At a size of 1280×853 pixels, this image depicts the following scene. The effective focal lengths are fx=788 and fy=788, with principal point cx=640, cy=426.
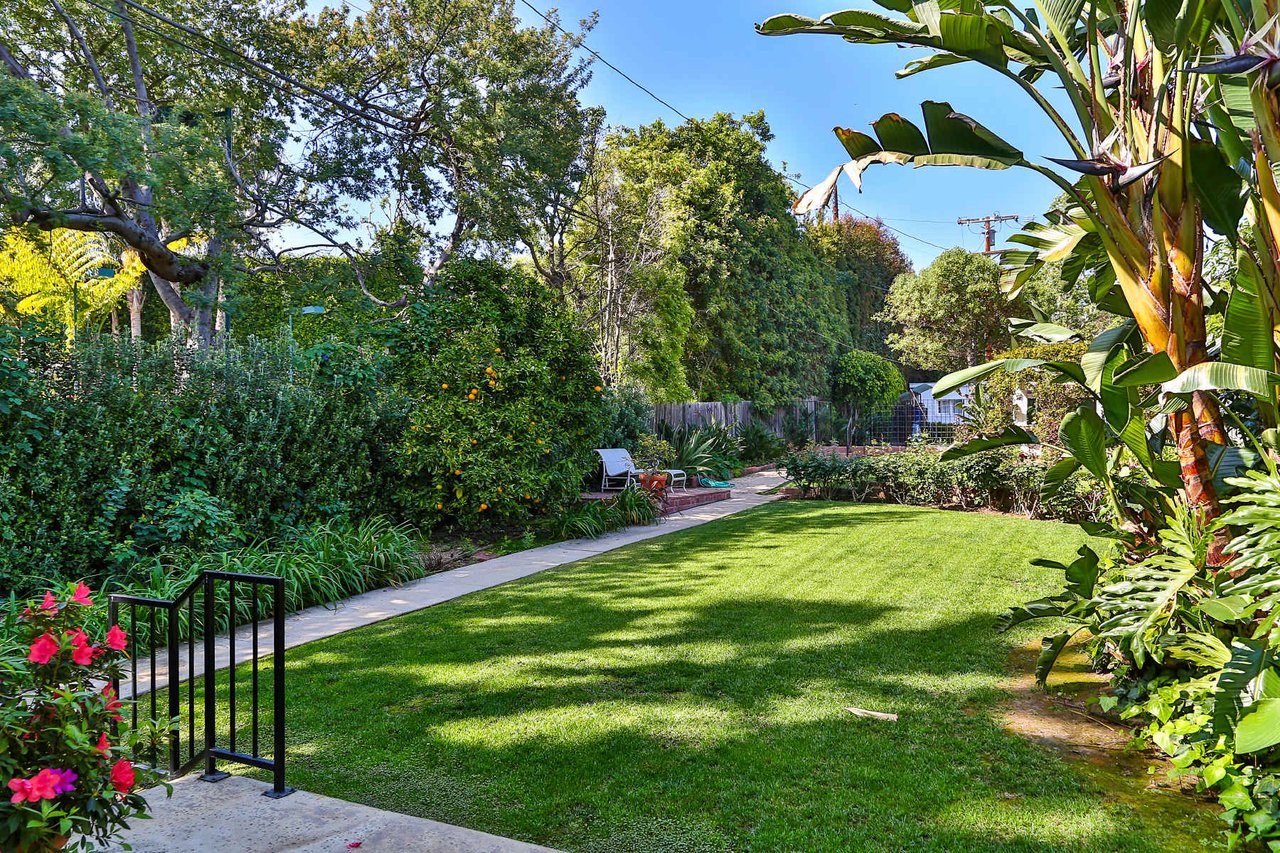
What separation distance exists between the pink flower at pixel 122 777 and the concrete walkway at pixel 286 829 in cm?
73

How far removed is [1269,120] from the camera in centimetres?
328

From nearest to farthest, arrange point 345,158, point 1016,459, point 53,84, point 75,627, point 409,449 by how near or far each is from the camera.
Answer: point 75,627, point 409,449, point 1016,459, point 53,84, point 345,158

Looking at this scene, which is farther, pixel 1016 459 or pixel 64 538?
pixel 1016 459


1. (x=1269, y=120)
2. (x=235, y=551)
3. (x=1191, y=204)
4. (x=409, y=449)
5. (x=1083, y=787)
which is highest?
(x=1269, y=120)

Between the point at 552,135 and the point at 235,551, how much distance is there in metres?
13.0

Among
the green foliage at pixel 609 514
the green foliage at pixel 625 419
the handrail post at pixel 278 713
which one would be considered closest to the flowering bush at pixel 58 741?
the handrail post at pixel 278 713

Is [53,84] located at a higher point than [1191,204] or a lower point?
higher

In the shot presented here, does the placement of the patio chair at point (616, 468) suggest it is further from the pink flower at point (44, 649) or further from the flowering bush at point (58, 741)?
the pink flower at point (44, 649)

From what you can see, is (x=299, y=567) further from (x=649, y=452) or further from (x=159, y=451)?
(x=649, y=452)

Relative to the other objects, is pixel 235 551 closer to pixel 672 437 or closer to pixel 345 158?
pixel 672 437

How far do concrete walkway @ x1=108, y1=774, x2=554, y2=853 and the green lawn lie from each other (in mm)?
142

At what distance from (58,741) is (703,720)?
9.32ft

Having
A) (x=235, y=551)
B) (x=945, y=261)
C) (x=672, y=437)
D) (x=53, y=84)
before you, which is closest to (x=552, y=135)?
(x=672, y=437)

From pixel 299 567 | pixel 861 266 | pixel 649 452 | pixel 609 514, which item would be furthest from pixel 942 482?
pixel 861 266
